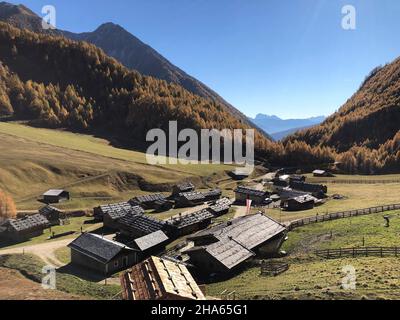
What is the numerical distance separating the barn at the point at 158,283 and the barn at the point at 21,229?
5488 cm

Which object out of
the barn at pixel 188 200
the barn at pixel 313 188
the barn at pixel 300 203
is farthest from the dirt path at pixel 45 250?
the barn at pixel 313 188

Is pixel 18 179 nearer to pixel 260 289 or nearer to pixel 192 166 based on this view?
pixel 192 166

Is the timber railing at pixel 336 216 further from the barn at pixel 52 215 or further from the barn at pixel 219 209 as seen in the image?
the barn at pixel 52 215

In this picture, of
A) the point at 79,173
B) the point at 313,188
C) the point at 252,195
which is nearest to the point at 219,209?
the point at 252,195

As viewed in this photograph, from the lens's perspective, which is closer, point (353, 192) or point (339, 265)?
point (339, 265)

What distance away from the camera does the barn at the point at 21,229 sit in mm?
74188

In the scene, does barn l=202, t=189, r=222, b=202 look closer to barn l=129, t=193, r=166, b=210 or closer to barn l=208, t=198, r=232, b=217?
barn l=129, t=193, r=166, b=210

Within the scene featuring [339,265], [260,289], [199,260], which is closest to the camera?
[260,289]

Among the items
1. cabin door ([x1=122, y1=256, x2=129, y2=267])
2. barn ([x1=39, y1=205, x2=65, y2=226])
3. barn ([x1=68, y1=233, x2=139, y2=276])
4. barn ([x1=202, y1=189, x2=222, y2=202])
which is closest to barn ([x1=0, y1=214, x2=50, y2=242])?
barn ([x1=39, y1=205, x2=65, y2=226])

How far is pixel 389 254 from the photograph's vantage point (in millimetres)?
44906

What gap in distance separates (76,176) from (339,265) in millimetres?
95266

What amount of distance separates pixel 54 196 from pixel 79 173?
22307 millimetres

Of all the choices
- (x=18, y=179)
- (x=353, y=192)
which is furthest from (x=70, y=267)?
(x=353, y=192)
